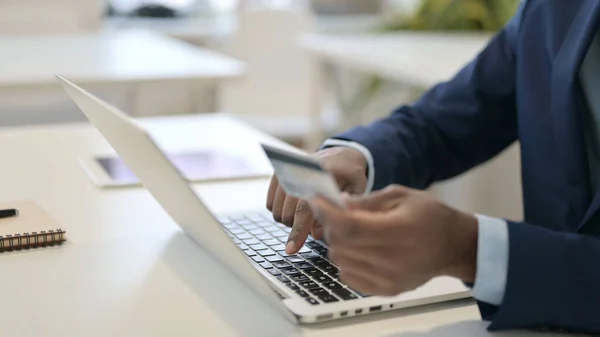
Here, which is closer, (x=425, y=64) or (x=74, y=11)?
(x=425, y=64)

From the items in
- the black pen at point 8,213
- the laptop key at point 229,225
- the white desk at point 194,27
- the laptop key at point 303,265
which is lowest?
the white desk at point 194,27

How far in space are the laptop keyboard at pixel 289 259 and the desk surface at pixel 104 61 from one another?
1.19 m

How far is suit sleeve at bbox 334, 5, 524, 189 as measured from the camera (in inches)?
44.1

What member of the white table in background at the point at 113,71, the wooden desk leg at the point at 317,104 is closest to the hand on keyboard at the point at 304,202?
the white table in background at the point at 113,71

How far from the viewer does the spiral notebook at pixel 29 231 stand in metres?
0.92

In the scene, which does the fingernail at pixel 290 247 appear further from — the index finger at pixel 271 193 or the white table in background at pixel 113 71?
the white table in background at pixel 113 71

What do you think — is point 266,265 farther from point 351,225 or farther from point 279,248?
point 351,225

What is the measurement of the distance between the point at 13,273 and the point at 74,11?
2557 millimetres

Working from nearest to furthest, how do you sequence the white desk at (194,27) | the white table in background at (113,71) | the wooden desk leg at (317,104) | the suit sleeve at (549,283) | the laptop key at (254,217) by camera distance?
the suit sleeve at (549,283) < the laptop key at (254,217) < the white table in background at (113,71) < the wooden desk leg at (317,104) < the white desk at (194,27)

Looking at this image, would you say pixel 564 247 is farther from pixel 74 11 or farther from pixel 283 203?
pixel 74 11

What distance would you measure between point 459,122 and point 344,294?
462 mm

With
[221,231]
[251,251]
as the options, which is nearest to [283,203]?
[251,251]

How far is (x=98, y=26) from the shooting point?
3.30 m

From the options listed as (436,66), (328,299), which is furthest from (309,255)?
(436,66)
